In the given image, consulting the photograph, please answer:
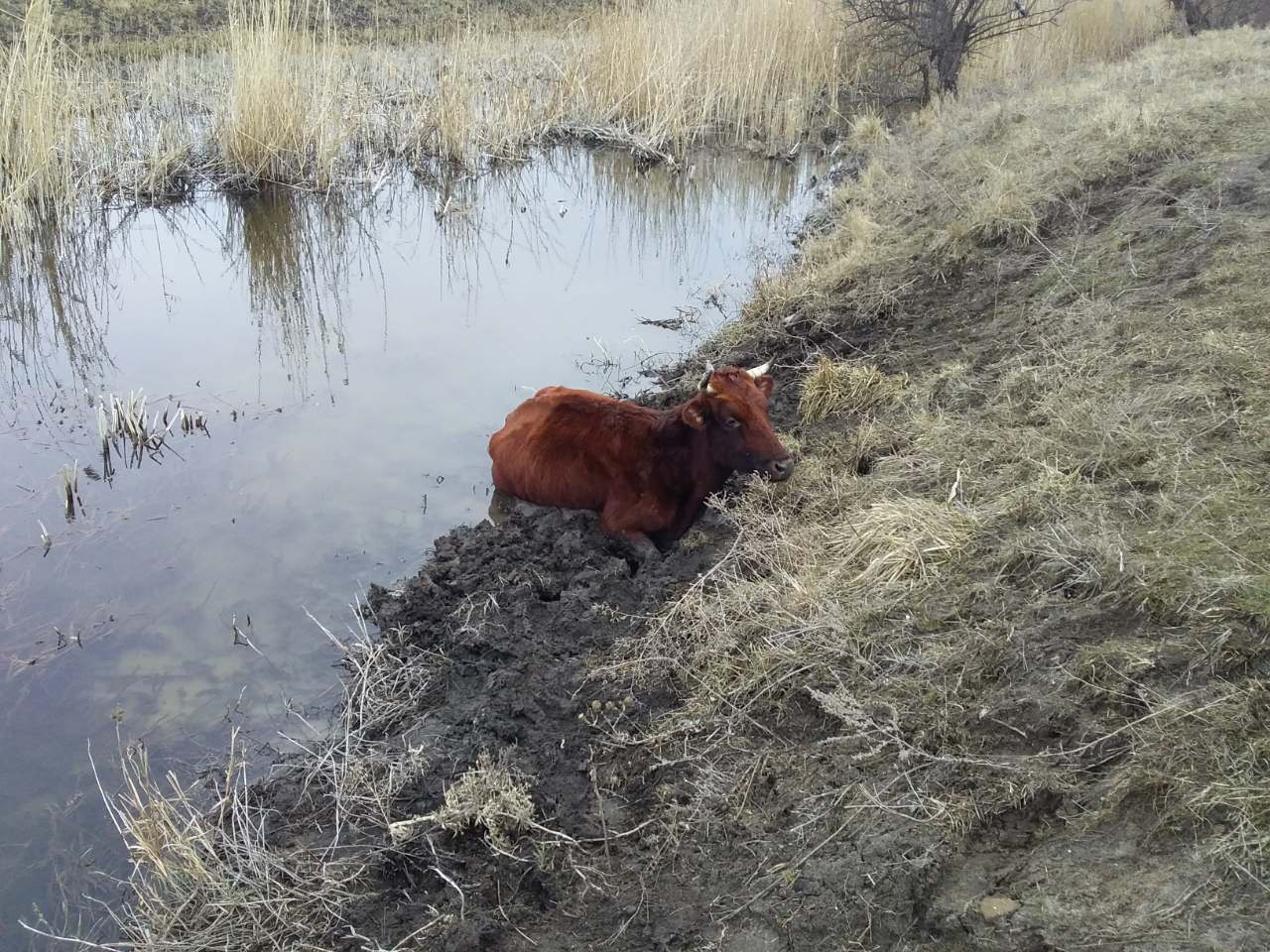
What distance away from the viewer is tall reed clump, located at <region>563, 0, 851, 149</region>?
584 inches

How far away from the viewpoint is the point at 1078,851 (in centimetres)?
281

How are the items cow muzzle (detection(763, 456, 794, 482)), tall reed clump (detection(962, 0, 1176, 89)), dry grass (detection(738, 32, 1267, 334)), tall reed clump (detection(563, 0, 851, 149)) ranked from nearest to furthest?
cow muzzle (detection(763, 456, 794, 482))
dry grass (detection(738, 32, 1267, 334))
tall reed clump (detection(563, 0, 851, 149))
tall reed clump (detection(962, 0, 1176, 89))

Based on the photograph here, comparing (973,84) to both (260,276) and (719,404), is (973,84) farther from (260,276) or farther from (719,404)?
(719,404)

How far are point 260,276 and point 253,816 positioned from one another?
7597 millimetres

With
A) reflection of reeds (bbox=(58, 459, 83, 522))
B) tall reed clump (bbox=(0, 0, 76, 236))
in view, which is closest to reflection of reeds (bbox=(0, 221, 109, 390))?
tall reed clump (bbox=(0, 0, 76, 236))

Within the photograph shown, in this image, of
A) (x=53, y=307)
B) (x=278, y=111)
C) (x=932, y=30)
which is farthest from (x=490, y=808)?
(x=932, y=30)

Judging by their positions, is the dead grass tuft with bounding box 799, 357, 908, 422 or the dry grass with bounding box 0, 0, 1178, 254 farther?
the dry grass with bounding box 0, 0, 1178, 254

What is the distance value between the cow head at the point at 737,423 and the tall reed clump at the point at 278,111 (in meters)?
8.24

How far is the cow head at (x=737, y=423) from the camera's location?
18.3 feet

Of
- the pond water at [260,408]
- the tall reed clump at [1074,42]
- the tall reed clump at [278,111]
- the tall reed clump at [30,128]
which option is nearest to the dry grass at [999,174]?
the pond water at [260,408]

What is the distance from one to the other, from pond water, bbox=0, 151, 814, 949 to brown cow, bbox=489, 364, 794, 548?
2.61 ft

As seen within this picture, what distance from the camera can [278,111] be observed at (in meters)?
11.8

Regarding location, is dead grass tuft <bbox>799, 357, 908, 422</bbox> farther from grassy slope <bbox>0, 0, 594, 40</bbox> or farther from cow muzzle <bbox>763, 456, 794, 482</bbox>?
grassy slope <bbox>0, 0, 594, 40</bbox>

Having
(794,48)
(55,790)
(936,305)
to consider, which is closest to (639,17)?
(794,48)
